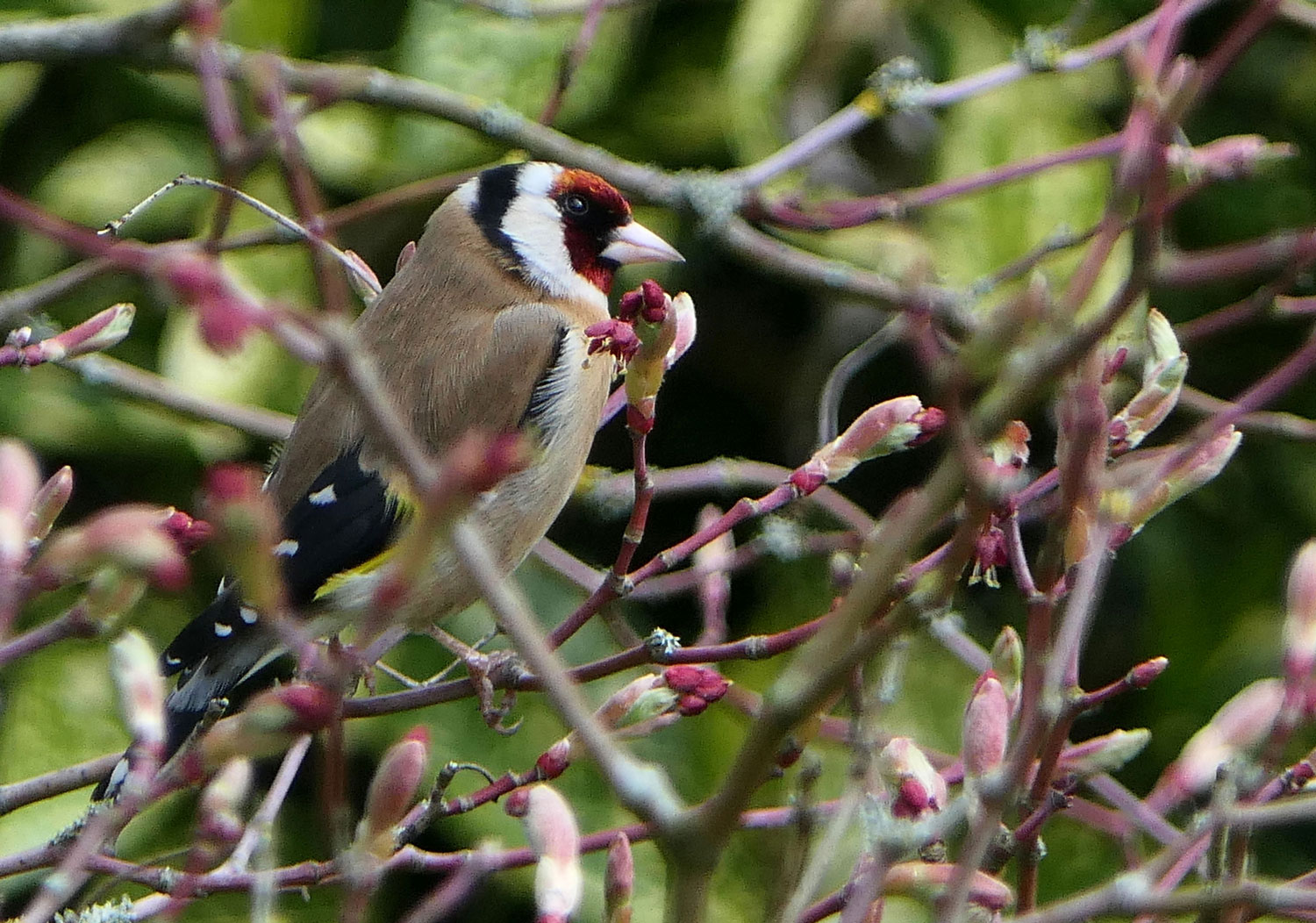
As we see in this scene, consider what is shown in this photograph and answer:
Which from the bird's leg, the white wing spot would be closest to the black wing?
the white wing spot

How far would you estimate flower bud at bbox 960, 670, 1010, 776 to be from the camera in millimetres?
749

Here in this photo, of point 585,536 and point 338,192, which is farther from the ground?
point 338,192

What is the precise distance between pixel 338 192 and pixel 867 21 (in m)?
0.69

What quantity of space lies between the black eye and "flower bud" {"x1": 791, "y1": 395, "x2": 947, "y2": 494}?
925 mm

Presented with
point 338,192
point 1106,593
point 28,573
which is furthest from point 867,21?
point 28,573

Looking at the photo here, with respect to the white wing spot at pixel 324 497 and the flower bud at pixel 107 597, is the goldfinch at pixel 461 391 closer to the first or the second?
the white wing spot at pixel 324 497

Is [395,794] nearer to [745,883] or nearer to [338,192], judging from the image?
[745,883]

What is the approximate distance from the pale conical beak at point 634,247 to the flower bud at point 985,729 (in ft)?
3.54

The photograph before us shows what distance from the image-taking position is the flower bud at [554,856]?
65 cm

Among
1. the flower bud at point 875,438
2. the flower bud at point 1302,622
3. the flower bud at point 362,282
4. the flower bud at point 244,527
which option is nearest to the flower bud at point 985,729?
the flower bud at point 1302,622

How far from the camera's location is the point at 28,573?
28.4 inches

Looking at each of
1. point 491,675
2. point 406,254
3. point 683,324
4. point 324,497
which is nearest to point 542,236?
point 406,254

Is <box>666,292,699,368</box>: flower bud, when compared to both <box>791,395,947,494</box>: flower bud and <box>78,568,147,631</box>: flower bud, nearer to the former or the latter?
<box>791,395,947,494</box>: flower bud

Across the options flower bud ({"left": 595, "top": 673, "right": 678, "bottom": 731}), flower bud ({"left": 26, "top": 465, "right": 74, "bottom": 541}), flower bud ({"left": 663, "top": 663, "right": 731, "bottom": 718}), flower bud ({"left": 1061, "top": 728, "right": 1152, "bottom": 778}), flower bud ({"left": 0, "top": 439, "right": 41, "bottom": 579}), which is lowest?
flower bud ({"left": 595, "top": 673, "right": 678, "bottom": 731})
